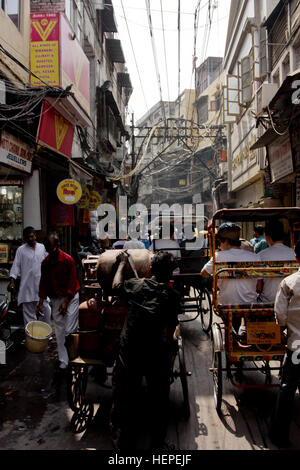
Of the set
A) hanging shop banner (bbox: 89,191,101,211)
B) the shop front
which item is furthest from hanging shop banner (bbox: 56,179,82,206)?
hanging shop banner (bbox: 89,191,101,211)

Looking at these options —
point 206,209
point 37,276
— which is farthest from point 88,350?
point 206,209

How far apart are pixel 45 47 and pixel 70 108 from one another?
5.62 feet

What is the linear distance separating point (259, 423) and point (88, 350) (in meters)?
1.99

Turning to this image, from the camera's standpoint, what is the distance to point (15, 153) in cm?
752

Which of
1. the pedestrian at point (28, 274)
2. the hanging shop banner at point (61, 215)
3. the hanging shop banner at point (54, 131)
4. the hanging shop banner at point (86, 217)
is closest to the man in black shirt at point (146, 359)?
the pedestrian at point (28, 274)

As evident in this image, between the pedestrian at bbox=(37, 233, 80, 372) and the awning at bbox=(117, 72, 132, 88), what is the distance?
24.4 metres

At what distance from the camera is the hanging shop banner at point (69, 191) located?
30.8ft

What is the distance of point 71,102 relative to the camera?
8992mm

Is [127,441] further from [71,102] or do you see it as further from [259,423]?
[71,102]

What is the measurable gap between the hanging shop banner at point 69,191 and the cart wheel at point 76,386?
5782mm

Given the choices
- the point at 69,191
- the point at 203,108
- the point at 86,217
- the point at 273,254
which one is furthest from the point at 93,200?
the point at 203,108

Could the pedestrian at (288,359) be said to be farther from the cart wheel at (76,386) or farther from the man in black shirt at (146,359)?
the cart wheel at (76,386)

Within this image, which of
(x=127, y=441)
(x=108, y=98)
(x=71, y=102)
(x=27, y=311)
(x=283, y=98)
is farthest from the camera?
(x=108, y=98)

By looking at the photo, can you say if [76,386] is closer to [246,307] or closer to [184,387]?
[184,387]
